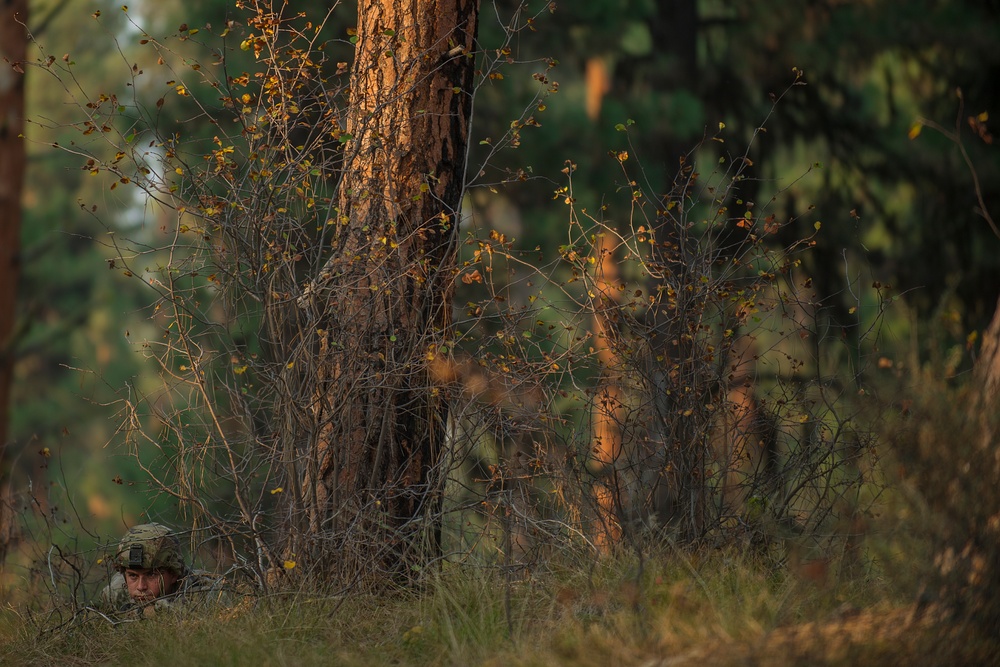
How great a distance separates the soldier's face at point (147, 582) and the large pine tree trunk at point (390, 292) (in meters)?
1.01

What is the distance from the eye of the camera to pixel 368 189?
16.5 ft

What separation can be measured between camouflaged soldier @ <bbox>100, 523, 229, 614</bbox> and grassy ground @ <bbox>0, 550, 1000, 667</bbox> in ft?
1.06

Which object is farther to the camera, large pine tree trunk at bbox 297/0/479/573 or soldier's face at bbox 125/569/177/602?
soldier's face at bbox 125/569/177/602

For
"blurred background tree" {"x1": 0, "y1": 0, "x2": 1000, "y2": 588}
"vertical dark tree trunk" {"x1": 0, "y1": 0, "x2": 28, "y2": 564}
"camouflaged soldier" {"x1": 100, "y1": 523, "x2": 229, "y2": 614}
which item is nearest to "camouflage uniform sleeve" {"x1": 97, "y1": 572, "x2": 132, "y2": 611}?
"camouflaged soldier" {"x1": 100, "y1": 523, "x2": 229, "y2": 614}

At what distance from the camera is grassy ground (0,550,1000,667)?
A: 3160mm

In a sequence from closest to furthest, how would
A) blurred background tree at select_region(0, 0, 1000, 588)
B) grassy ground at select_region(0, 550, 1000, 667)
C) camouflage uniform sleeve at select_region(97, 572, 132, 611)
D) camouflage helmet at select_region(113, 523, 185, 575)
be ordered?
grassy ground at select_region(0, 550, 1000, 667) < camouflage uniform sleeve at select_region(97, 572, 132, 611) < camouflage helmet at select_region(113, 523, 185, 575) < blurred background tree at select_region(0, 0, 1000, 588)

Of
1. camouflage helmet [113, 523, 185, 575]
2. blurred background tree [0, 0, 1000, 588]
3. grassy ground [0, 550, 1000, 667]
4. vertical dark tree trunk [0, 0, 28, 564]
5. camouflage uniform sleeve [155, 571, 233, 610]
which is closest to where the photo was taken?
grassy ground [0, 550, 1000, 667]

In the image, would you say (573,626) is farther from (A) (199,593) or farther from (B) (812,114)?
(B) (812,114)

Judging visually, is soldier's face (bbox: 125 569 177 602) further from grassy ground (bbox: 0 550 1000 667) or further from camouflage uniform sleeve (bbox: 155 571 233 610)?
grassy ground (bbox: 0 550 1000 667)

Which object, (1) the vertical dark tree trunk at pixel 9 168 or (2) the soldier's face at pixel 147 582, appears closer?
(2) the soldier's face at pixel 147 582

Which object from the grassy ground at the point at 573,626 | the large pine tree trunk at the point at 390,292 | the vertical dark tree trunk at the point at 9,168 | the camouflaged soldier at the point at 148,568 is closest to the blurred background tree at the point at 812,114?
the vertical dark tree trunk at the point at 9,168

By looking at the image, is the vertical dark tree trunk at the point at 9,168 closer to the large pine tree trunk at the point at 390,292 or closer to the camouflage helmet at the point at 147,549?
the camouflage helmet at the point at 147,549

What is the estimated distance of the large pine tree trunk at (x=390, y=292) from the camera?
473 centimetres

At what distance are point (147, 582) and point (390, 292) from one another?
191 cm
